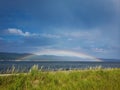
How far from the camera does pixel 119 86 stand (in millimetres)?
18812

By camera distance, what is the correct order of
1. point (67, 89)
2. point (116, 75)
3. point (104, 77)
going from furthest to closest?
point (116, 75) → point (104, 77) → point (67, 89)

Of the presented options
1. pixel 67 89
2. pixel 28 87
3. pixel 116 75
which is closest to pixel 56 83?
pixel 67 89

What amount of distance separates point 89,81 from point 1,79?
694 cm

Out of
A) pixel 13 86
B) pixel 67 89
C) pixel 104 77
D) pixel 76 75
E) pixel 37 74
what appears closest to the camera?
pixel 13 86

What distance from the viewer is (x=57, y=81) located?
57.8 ft

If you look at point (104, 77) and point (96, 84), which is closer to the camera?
point (96, 84)

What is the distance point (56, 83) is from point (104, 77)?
5874 millimetres

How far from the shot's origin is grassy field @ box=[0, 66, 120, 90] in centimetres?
1597

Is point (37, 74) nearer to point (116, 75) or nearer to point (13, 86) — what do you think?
point (13, 86)

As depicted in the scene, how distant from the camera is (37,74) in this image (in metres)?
18.4

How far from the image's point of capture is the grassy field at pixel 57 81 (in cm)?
1597

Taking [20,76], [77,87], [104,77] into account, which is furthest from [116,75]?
[20,76]

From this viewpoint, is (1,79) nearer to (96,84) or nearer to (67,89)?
(67,89)

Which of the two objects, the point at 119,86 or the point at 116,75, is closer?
the point at 119,86
